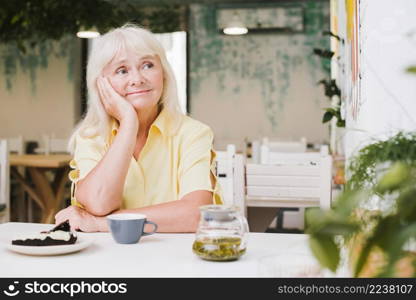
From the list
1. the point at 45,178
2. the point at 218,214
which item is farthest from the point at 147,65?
the point at 45,178

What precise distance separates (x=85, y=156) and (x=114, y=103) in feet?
0.62

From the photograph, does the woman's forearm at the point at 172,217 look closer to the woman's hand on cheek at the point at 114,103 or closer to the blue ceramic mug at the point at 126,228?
the blue ceramic mug at the point at 126,228

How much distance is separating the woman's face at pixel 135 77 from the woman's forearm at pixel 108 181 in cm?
16

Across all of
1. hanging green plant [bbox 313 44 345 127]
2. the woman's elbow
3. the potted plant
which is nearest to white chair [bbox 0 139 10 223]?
the woman's elbow

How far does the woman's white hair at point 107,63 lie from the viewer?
1653mm

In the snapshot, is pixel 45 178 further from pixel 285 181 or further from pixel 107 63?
pixel 107 63

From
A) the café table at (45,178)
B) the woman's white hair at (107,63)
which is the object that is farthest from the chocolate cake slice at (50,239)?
the café table at (45,178)

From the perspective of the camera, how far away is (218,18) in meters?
7.90

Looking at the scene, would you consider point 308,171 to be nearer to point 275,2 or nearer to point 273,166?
point 273,166

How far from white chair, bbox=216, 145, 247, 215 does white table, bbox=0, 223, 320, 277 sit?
560 millimetres

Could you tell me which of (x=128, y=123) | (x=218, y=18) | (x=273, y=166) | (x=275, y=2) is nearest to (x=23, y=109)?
(x=218, y=18)

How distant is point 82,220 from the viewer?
145 cm

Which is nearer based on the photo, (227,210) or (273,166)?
(227,210)

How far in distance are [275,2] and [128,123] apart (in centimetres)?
664
